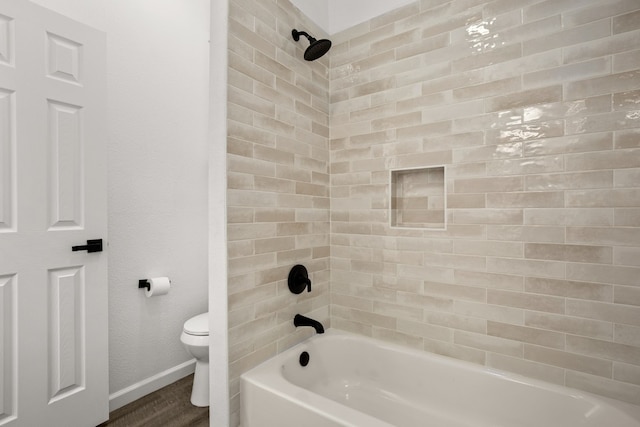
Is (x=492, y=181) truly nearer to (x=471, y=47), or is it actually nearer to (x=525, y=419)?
(x=471, y=47)

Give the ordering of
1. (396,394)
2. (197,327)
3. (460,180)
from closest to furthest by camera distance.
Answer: (460,180)
(396,394)
(197,327)

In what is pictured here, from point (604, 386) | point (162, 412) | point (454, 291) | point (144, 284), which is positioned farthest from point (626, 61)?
point (162, 412)

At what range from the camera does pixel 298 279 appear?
1.72 metres

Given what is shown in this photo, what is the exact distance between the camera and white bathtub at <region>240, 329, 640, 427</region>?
1.21 m

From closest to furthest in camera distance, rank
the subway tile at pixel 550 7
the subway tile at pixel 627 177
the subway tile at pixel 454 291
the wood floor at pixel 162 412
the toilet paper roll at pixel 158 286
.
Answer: the subway tile at pixel 627 177 < the subway tile at pixel 550 7 < the subway tile at pixel 454 291 < the wood floor at pixel 162 412 < the toilet paper roll at pixel 158 286

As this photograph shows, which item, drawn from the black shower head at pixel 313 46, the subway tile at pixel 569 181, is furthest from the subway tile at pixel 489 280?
the black shower head at pixel 313 46

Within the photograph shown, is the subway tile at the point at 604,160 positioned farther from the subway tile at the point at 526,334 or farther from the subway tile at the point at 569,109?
the subway tile at the point at 526,334

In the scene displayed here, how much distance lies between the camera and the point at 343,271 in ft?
6.55

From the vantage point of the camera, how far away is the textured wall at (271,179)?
140 centimetres

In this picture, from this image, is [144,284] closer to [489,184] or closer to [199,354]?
[199,354]

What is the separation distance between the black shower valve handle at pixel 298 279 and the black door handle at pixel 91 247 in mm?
1151

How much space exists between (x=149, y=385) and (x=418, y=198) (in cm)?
224

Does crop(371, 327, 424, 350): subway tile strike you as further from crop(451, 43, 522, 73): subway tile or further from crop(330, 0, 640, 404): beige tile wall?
crop(451, 43, 522, 73): subway tile

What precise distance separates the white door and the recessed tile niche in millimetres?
1776
